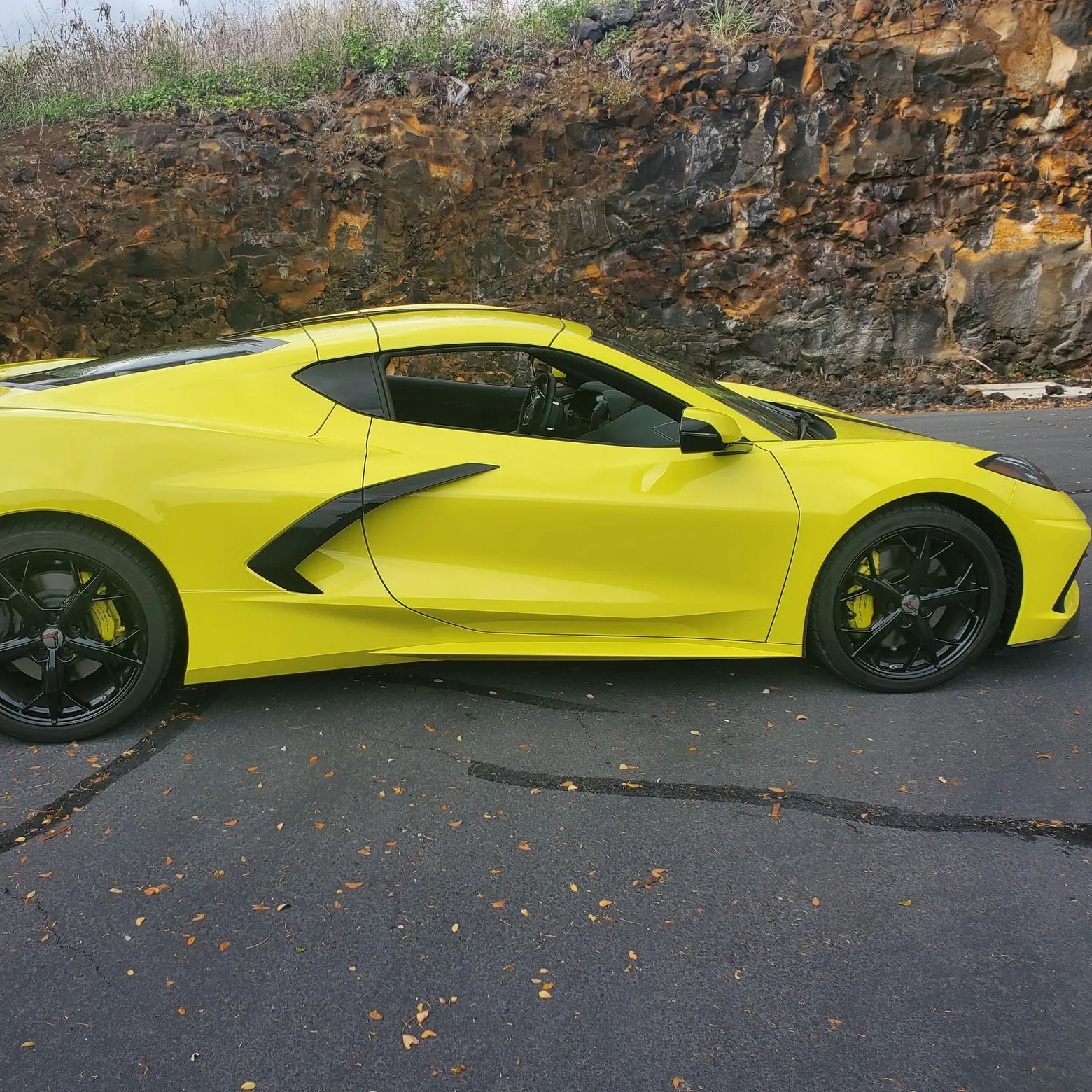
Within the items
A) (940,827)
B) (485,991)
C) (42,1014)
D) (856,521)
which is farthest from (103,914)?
(856,521)

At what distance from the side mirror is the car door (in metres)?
0.08

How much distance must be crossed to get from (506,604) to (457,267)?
10.7 m

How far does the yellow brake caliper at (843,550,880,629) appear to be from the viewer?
3.36 m

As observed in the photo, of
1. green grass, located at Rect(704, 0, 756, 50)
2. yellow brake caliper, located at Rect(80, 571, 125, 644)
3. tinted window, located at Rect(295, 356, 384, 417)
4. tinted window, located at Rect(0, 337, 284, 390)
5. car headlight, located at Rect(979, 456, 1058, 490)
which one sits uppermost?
green grass, located at Rect(704, 0, 756, 50)

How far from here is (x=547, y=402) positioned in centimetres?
350

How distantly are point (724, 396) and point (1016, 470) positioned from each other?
1170 mm

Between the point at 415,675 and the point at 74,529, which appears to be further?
the point at 415,675

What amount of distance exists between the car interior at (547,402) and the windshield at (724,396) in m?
0.15

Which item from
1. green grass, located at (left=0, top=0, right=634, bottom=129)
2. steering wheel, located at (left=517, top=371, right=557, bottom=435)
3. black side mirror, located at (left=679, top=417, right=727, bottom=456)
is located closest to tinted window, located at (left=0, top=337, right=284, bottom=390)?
steering wheel, located at (left=517, top=371, right=557, bottom=435)

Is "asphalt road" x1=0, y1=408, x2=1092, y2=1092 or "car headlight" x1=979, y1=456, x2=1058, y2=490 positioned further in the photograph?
"car headlight" x1=979, y1=456, x2=1058, y2=490

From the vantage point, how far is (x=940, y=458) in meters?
3.38

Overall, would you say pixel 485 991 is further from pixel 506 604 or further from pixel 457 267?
pixel 457 267

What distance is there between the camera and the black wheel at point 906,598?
3.30 meters

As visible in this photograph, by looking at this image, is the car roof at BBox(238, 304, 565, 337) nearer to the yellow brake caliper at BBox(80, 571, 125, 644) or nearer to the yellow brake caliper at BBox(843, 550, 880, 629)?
the yellow brake caliper at BBox(80, 571, 125, 644)
